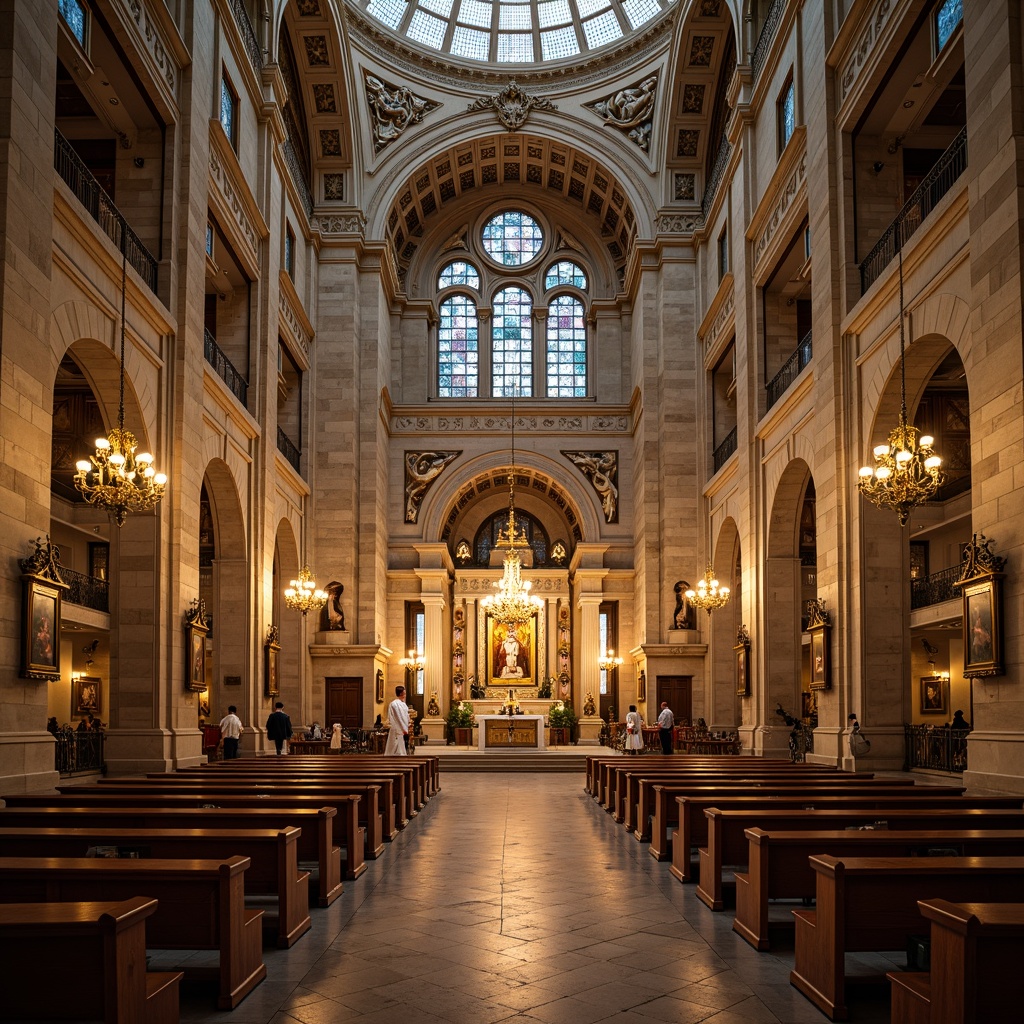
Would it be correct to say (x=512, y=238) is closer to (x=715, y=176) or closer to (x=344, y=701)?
(x=715, y=176)

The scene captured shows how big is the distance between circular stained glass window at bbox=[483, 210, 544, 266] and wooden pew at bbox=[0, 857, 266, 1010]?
3364 cm

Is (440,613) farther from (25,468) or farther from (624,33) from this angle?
(25,468)

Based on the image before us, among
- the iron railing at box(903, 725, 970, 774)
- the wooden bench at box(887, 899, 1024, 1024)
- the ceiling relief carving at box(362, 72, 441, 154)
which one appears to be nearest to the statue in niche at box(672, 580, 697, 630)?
the iron railing at box(903, 725, 970, 774)

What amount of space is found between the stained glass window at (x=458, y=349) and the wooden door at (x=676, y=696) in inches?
477

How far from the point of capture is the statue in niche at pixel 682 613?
2994 centimetres

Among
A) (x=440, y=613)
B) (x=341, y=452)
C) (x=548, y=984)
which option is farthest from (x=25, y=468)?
(x=440, y=613)

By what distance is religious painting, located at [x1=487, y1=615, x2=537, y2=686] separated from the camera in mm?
37406

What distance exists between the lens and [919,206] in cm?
1472

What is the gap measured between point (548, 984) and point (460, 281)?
33.4 meters

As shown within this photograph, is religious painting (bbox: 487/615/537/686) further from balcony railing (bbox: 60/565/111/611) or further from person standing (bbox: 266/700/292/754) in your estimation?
balcony railing (bbox: 60/565/111/611)

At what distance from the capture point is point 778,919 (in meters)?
7.73

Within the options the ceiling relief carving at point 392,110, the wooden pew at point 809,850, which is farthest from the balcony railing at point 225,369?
the wooden pew at point 809,850

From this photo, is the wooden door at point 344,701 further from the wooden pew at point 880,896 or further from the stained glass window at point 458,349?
the wooden pew at point 880,896

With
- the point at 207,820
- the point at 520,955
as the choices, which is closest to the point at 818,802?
the point at 520,955
